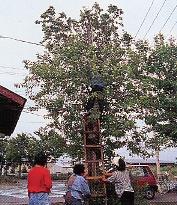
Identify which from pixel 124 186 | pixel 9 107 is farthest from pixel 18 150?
pixel 124 186

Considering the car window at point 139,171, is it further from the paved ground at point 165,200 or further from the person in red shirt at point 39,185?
the person in red shirt at point 39,185

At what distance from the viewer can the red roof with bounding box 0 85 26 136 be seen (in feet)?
30.6

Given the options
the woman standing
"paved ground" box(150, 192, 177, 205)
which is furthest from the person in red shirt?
"paved ground" box(150, 192, 177, 205)

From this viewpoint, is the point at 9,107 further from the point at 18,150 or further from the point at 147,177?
the point at 18,150

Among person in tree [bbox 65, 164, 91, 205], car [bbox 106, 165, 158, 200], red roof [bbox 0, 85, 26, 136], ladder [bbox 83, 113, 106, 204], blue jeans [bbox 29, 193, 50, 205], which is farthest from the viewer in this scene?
car [bbox 106, 165, 158, 200]

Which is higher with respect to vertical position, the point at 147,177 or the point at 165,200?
the point at 147,177

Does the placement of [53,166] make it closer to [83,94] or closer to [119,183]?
[83,94]

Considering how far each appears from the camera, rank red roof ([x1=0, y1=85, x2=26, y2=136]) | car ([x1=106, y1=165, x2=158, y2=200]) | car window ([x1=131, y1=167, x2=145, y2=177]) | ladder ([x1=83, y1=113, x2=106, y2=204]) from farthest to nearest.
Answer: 1. car window ([x1=131, y1=167, x2=145, y2=177])
2. car ([x1=106, y1=165, x2=158, y2=200])
3. ladder ([x1=83, y1=113, x2=106, y2=204])
4. red roof ([x1=0, y1=85, x2=26, y2=136])

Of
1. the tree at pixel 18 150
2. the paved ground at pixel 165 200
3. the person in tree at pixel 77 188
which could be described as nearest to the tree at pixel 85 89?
the paved ground at pixel 165 200

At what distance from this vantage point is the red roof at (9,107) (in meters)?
9.31

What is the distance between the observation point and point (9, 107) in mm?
10250

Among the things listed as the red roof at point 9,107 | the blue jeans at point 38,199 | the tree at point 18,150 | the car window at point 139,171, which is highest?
the tree at point 18,150

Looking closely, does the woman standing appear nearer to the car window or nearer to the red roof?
the red roof

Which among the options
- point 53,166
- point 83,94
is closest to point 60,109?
point 83,94
